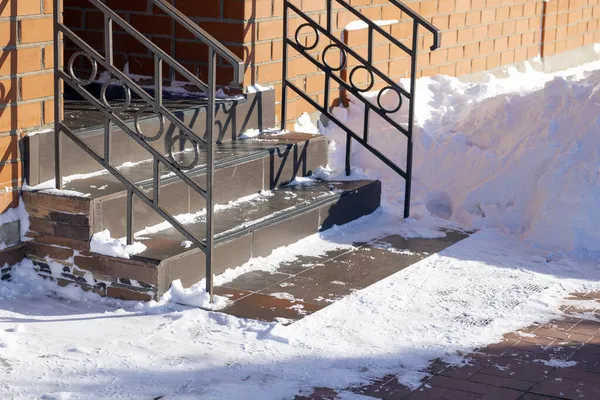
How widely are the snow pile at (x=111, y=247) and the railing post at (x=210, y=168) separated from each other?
362 mm

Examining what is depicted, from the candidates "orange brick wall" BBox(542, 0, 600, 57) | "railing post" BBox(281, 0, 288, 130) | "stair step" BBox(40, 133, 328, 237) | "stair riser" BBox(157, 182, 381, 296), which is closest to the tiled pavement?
"stair riser" BBox(157, 182, 381, 296)

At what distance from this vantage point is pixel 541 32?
1093 centimetres

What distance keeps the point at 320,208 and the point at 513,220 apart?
127 centimetres

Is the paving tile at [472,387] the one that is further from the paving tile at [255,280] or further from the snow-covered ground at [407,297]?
the paving tile at [255,280]

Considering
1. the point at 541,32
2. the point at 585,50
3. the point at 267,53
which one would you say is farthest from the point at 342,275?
the point at 585,50

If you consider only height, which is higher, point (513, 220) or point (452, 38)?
point (452, 38)

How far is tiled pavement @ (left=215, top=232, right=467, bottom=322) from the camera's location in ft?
16.1

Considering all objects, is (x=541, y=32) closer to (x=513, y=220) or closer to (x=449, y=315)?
(x=513, y=220)

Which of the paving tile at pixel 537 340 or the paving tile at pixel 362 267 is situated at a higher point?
the paving tile at pixel 537 340

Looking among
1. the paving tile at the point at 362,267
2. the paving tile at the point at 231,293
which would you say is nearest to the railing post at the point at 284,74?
the paving tile at the point at 362,267

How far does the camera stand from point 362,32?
7973mm

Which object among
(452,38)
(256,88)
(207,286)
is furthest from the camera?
(452,38)

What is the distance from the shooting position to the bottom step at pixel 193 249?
4.93m

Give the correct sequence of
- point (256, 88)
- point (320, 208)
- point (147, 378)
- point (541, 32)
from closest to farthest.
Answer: point (147, 378) < point (320, 208) < point (256, 88) < point (541, 32)
